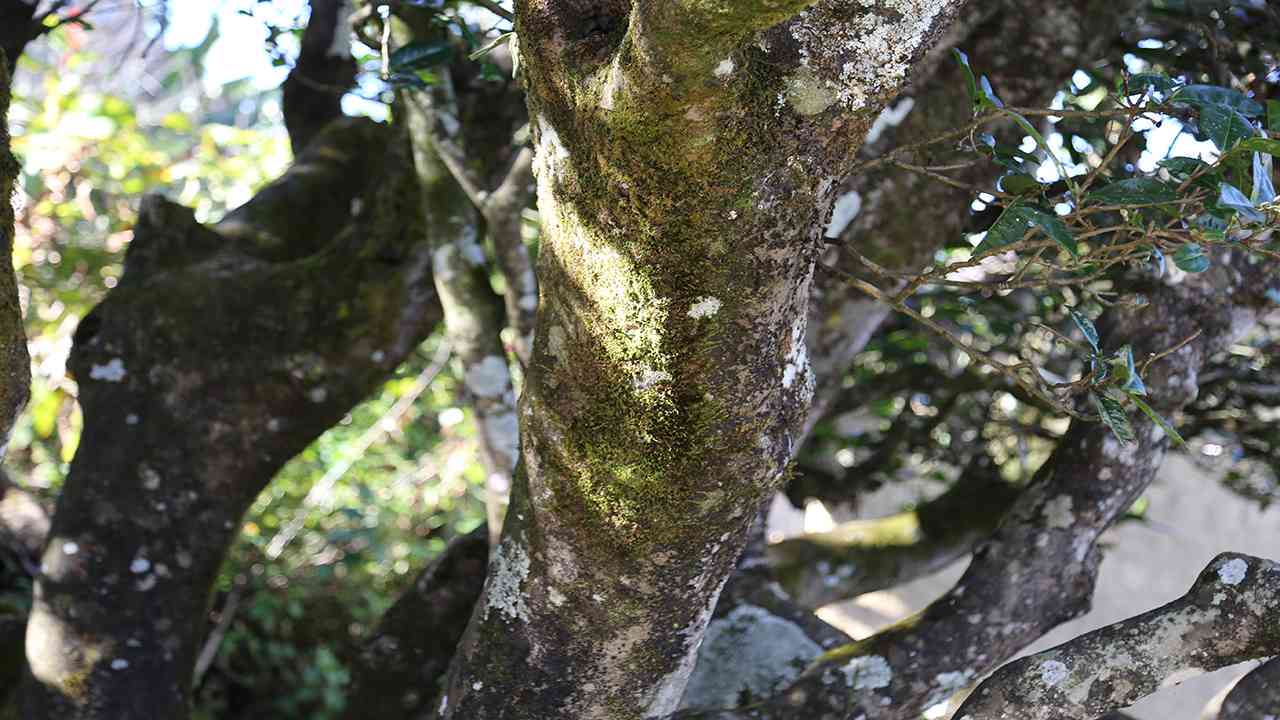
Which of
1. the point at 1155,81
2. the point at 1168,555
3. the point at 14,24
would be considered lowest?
the point at 1168,555

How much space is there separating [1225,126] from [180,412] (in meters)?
1.89

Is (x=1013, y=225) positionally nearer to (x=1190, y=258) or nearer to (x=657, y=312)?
(x=1190, y=258)

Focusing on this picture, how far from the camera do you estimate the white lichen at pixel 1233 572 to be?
1.47m

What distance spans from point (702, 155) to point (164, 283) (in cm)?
168

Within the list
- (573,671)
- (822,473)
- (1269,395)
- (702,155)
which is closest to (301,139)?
(822,473)

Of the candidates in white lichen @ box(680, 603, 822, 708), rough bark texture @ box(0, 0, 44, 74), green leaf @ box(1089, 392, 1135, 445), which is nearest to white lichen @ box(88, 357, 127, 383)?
rough bark texture @ box(0, 0, 44, 74)

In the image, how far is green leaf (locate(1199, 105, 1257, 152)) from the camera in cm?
127

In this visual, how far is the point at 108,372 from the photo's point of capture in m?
2.27

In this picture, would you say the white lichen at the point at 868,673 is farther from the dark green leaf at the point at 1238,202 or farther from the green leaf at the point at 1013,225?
the dark green leaf at the point at 1238,202

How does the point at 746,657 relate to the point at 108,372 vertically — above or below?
below

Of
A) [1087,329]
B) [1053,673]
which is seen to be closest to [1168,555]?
[1053,673]

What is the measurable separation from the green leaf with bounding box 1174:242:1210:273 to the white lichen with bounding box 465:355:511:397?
3.93 feet

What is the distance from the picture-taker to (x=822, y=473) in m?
3.69

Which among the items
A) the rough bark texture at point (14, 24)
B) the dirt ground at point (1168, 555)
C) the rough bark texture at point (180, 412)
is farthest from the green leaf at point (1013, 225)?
the dirt ground at point (1168, 555)
